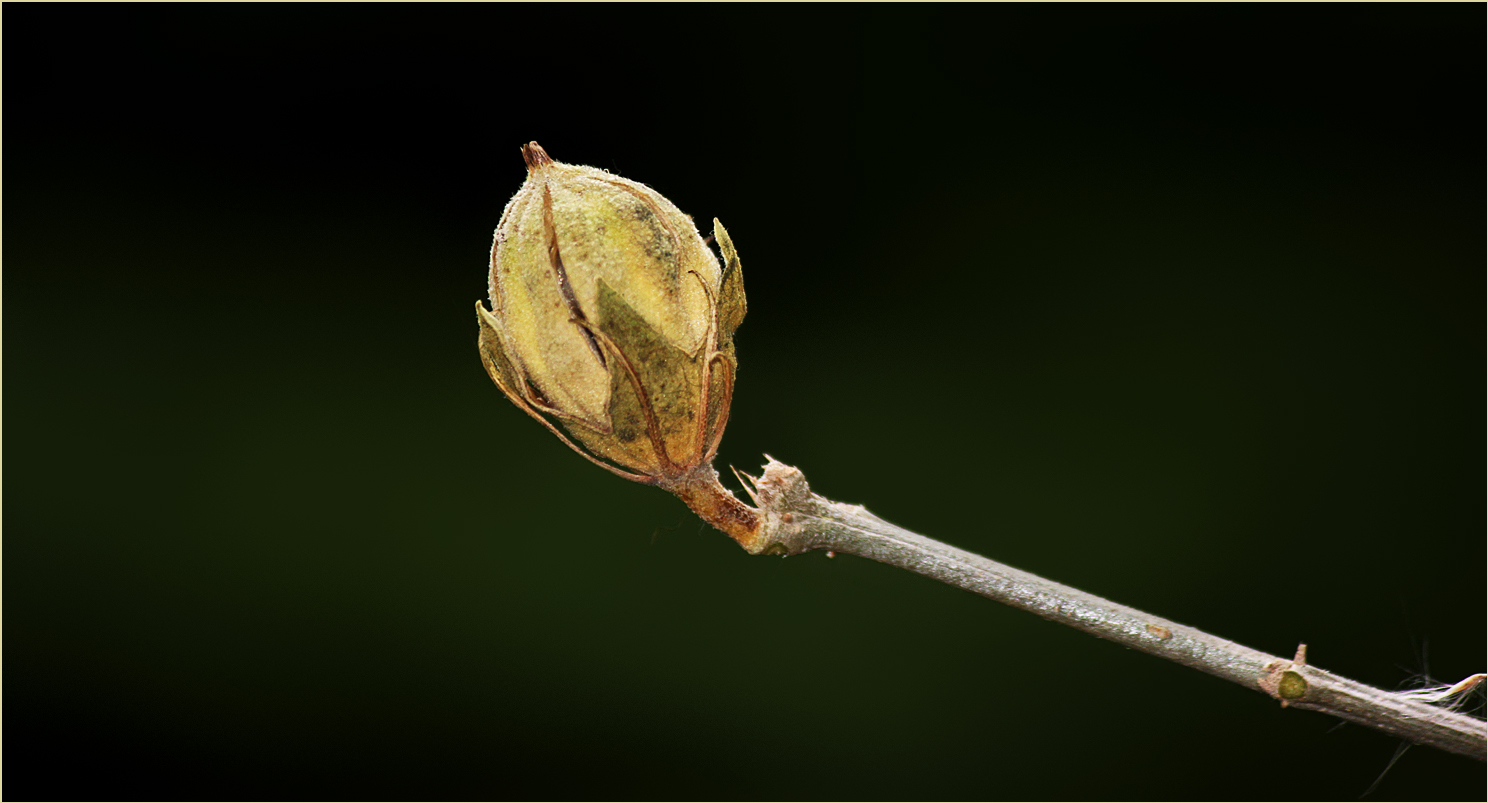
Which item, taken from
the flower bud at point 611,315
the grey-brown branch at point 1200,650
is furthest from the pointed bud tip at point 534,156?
the grey-brown branch at point 1200,650

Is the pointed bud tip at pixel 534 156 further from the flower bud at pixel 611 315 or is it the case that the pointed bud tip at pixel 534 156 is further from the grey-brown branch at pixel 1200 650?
the grey-brown branch at pixel 1200 650

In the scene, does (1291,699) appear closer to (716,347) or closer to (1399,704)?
(1399,704)

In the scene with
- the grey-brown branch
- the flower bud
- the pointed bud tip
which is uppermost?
the pointed bud tip

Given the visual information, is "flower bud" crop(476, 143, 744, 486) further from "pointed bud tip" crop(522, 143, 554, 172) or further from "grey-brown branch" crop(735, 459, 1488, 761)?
"grey-brown branch" crop(735, 459, 1488, 761)

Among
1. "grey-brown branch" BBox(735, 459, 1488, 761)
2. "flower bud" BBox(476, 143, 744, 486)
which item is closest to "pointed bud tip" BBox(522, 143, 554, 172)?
"flower bud" BBox(476, 143, 744, 486)

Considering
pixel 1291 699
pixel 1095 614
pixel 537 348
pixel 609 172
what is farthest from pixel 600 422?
pixel 1291 699

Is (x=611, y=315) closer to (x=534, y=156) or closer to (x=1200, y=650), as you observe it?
(x=534, y=156)

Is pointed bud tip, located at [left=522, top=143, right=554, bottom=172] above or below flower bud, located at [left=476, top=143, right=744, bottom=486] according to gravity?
above
